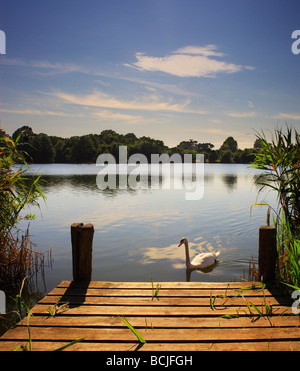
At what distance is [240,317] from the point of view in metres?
3.57

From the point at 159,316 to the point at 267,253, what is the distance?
6.58 feet

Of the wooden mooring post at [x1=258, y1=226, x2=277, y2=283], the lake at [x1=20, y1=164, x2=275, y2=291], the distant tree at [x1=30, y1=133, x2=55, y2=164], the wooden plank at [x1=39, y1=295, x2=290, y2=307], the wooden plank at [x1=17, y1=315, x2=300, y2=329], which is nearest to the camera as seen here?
the wooden plank at [x1=17, y1=315, x2=300, y2=329]

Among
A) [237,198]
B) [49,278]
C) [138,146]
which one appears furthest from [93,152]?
[49,278]

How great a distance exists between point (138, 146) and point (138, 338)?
11347 cm

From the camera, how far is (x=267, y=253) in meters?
4.59

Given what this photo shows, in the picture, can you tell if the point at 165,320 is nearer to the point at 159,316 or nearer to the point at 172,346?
the point at 159,316

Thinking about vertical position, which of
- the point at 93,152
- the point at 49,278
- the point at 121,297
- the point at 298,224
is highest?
the point at 93,152

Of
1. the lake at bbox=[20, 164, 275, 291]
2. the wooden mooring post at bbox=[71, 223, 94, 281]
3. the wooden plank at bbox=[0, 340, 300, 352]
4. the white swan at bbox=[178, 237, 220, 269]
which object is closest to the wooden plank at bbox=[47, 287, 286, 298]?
the wooden mooring post at bbox=[71, 223, 94, 281]

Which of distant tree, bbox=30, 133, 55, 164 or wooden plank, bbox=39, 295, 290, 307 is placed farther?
distant tree, bbox=30, 133, 55, 164

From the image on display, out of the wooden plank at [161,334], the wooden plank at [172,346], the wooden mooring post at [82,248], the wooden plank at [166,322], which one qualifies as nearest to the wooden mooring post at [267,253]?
the wooden plank at [166,322]

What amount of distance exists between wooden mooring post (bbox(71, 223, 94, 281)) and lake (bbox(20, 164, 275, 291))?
1751 millimetres

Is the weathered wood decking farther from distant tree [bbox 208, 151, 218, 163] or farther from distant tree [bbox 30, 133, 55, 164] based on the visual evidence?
distant tree [bbox 208, 151, 218, 163]

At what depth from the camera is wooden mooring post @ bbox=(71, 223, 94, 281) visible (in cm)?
455
